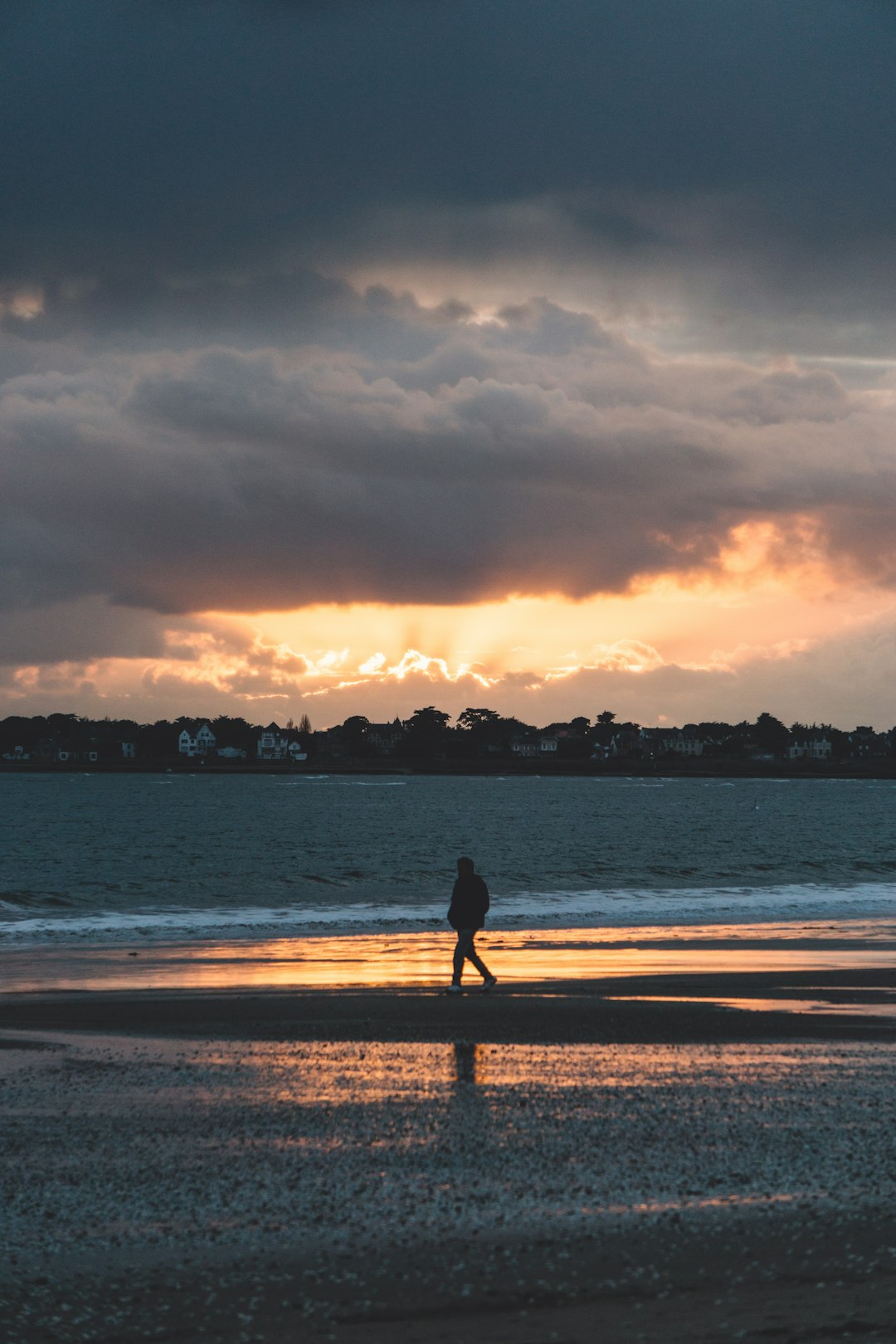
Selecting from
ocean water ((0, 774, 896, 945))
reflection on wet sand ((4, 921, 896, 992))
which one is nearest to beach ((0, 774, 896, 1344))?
reflection on wet sand ((4, 921, 896, 992))

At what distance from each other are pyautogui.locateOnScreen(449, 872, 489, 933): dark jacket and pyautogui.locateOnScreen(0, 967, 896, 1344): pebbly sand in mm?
3706

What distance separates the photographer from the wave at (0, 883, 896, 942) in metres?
29.3

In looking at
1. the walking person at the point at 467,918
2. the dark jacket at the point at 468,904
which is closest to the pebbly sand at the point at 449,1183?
the walking person at the point at 467,918

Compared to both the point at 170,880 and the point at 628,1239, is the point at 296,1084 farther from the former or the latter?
the point at 170,880

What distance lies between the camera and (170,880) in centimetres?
5028

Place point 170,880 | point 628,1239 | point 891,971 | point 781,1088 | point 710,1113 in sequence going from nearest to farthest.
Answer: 1. point 628,1239
2. point 710,1113
3. point 781,1088
4. point 891,971
5. point 170,880

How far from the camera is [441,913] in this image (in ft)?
111

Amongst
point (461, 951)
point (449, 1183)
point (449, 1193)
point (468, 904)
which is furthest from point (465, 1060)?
point (468, 904)

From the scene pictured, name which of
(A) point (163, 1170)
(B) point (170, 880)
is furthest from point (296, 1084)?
(B) point (170, 880)

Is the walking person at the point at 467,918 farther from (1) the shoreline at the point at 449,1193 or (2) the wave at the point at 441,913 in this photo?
(2) the wave at the point at 441,913

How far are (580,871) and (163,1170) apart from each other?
45182 mm

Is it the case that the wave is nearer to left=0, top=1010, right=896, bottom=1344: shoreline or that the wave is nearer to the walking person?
the walking person

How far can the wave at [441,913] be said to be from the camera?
29344 mm

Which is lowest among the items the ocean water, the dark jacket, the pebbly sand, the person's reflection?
the ocean water
